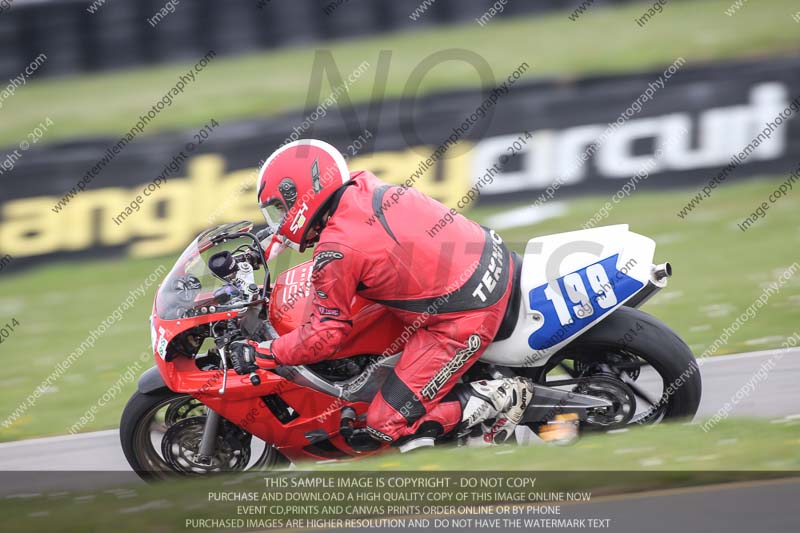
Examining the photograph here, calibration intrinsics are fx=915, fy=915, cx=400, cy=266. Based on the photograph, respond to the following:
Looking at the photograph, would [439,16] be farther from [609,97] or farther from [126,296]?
[126,296]

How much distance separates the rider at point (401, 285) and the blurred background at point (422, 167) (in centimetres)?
248

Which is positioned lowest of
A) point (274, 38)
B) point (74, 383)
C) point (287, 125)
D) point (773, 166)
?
point (74, 383)

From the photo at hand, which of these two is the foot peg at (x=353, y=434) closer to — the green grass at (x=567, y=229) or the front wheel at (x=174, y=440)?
the front wheel at (x=174, y=440)

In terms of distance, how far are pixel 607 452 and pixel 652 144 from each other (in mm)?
5910

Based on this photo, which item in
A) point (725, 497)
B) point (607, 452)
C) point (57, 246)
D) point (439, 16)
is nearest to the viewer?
point (725, 497)

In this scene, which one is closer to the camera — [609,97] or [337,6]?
[609,97]

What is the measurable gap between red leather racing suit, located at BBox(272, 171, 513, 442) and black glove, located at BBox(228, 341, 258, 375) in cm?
13

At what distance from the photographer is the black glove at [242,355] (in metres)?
4.80

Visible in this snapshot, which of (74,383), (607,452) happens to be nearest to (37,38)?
(74,383)

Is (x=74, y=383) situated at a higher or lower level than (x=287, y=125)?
lower

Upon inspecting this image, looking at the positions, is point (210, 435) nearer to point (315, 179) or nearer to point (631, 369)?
point (315, 179)

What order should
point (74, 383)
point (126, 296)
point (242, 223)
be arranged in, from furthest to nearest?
point (126, 296), point (74, 383), point (242, 223)

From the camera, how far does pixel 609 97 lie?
1012 centimetres

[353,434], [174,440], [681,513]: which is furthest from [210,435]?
[681,513]
